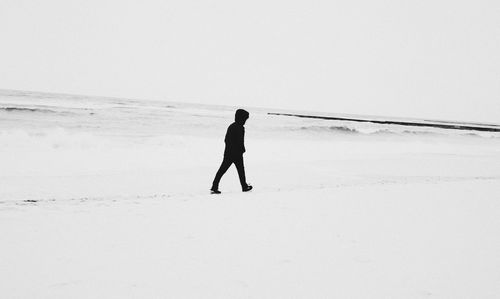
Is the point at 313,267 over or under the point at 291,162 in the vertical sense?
over

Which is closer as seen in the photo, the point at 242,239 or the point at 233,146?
the point at 242,239

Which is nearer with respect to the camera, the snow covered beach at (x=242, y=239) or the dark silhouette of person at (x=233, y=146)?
the snow covered beach at (x=242, y=239)

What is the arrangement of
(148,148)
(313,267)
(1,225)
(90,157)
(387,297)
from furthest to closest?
(148,148) → (90,157) → (1,225) → (313,267) → (387,297)

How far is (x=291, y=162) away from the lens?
14383 millimetres

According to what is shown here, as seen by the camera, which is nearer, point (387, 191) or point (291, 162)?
point (387, 191)

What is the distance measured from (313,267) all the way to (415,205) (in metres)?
3.85

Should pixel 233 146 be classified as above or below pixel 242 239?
above

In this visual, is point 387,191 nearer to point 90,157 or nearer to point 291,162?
point 291,162

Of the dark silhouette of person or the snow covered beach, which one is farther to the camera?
the dark silhouette of person

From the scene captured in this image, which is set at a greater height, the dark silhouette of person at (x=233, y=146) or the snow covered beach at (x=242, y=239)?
the dark silhouette of person at (x=233, y=146)

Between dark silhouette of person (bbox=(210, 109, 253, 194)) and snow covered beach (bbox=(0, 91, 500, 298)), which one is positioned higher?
dark silhouette of person (bbox=(210, 109, 253, 194))

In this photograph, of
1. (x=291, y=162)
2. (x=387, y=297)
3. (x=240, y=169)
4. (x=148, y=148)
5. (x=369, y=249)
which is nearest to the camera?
(x=387, y=297)

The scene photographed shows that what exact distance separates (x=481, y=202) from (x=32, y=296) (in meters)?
7.43

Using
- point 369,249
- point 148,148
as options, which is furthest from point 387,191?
point 148,148
